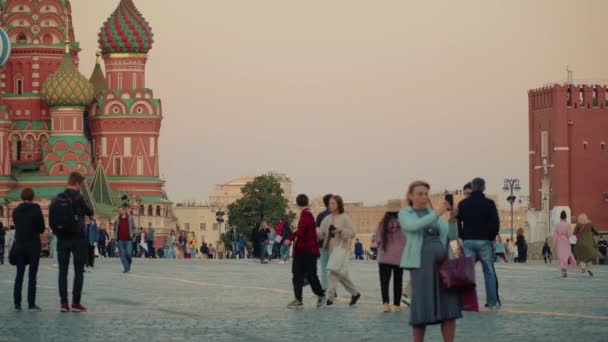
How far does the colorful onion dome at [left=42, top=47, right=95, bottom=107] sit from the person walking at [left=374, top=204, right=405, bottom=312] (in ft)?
279

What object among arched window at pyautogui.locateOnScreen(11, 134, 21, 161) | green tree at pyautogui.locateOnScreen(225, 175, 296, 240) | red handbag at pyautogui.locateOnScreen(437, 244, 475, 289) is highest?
arched window at pyautogui.locateOnScreen(11, 134, 21, 161)

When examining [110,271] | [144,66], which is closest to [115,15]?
[144,66]

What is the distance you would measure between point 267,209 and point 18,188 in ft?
70.9

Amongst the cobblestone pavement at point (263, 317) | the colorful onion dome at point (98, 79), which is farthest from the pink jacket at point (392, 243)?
the colorful onion dome at point (98, 79)

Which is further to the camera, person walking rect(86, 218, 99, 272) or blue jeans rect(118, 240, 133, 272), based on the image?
person walking rect(86, 218, 99, 272)

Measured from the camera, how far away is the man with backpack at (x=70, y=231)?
63.4 ft

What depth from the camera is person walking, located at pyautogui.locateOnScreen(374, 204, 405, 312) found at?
19875 mm

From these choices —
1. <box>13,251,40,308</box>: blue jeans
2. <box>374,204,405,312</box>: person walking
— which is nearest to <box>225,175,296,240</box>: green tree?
<box>374,204,405,312</box>: person walking

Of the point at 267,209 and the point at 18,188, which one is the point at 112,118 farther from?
the point at 267,209

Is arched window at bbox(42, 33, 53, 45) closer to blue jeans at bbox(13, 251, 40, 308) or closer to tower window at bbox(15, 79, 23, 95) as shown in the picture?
tower window at bbox(15, 79, 23, 95)

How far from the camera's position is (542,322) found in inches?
679

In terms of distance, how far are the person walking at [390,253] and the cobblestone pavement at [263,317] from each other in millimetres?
341

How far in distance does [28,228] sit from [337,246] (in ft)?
12.8

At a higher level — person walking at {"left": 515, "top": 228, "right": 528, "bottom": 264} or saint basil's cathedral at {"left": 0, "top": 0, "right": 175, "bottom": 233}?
saint basil's cathedral at {"left": 0, "top": 0, "right": 175, "bottom": 233}
